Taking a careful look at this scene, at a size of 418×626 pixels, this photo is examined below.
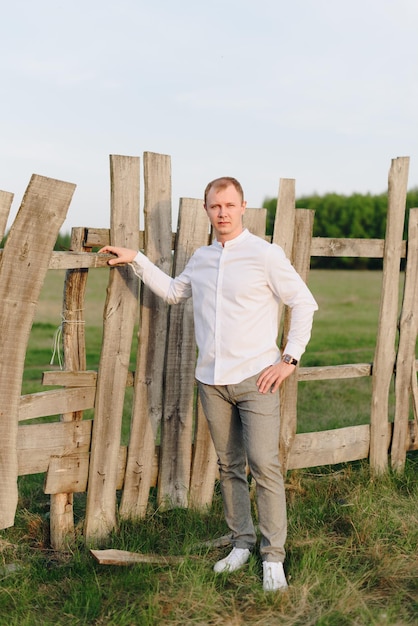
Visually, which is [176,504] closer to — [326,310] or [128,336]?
[128,336]

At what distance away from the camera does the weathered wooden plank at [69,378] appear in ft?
14.5

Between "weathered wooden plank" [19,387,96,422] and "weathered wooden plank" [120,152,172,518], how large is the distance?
0.33 m

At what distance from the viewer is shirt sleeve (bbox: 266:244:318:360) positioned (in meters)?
3.87

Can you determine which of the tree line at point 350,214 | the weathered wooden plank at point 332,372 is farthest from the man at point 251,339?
the tree line at point 350,214

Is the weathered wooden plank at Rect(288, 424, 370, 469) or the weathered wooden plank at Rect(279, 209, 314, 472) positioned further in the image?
the weathered wooden plank at Rect(288, 424, 370, 469)

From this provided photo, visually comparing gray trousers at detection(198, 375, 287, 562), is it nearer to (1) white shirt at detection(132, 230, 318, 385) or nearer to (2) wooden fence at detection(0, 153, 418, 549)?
(1) white shirt at detection(132, 230, 318, 385)

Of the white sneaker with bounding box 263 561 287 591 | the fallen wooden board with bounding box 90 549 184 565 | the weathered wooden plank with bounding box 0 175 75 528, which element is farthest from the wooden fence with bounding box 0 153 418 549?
the white sneaker with bounding box 263 561 287 591

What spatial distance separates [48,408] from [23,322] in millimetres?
565

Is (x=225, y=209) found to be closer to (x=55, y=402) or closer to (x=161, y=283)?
(x=161, y=283)

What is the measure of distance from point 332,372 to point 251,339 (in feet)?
5.45

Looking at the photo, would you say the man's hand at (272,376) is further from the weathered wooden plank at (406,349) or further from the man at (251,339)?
the weathered wooden plank at (406,349)

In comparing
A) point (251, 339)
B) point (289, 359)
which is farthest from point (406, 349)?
point (251, 339)

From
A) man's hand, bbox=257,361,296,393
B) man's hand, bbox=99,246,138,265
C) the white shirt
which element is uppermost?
man's hand, bbox=99,246,138,265

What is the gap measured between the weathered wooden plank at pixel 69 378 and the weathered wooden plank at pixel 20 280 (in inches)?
8.7
